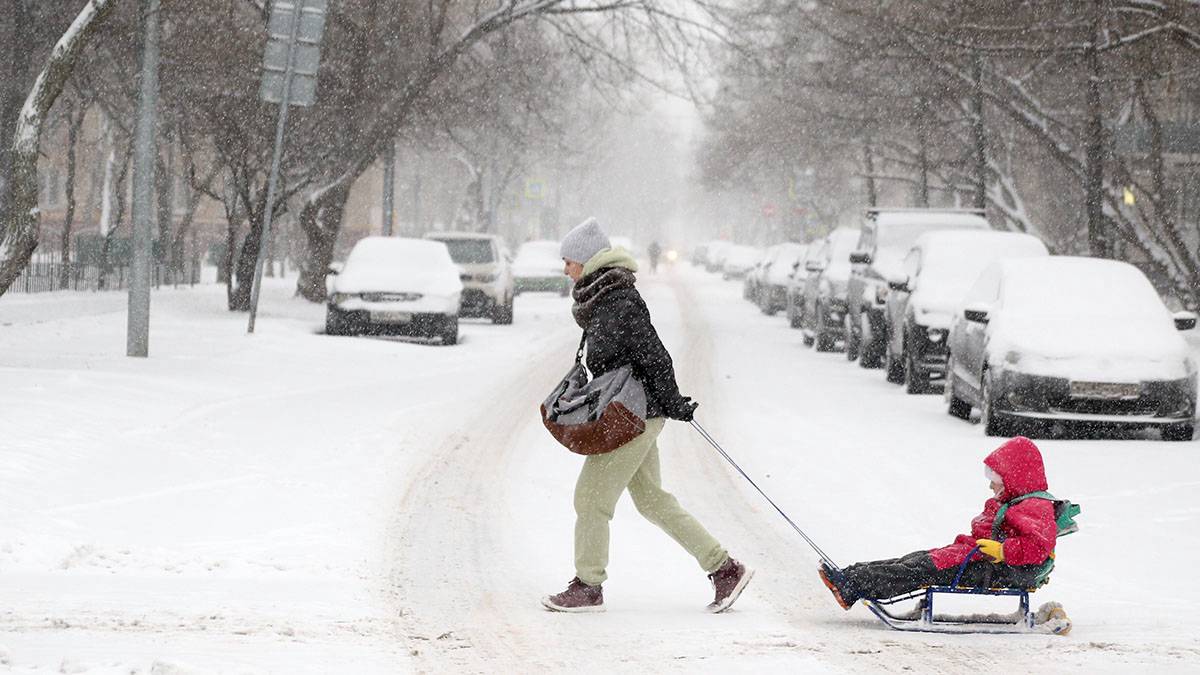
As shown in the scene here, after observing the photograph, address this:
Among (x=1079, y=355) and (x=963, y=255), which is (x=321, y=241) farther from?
(x=1079, y=355)

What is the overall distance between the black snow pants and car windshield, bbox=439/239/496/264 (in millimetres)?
26204

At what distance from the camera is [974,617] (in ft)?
24.3

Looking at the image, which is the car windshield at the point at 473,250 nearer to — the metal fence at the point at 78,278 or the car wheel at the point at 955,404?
the metal fence at the point at 78,278

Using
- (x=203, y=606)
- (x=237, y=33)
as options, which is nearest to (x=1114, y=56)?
(x=237, y=33)

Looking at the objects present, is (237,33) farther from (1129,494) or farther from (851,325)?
(1129,494)

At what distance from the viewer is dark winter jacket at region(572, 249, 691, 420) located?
7418 millimetres

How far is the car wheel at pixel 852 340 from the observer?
26.0 m

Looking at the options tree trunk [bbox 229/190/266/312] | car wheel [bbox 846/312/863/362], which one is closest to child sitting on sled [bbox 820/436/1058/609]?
car wheel [bbox 846/312/863/362]

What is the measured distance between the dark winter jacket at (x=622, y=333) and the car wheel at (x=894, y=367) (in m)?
15.0

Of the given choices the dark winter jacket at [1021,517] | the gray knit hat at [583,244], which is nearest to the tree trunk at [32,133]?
the gray knit hat at [583,244]

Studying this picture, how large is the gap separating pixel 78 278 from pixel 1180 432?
2639 centimetres

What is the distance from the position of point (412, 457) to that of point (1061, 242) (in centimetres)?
3859

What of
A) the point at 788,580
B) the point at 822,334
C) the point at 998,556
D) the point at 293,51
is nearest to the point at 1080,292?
the point at 788,580

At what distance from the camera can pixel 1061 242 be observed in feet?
161
